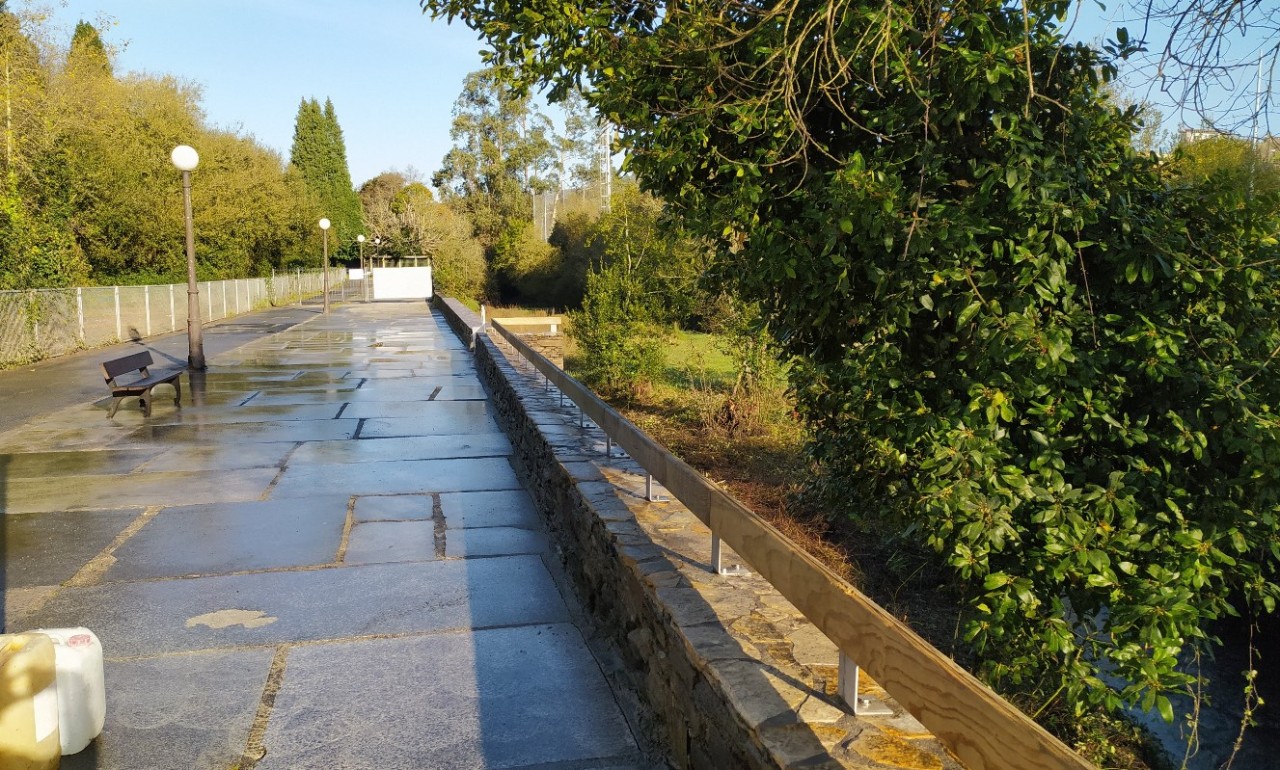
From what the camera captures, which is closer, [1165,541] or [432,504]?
[1165,541]

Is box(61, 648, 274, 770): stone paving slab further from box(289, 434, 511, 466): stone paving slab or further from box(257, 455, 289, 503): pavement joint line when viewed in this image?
box(289, 434, 511, 466): stone paving slab

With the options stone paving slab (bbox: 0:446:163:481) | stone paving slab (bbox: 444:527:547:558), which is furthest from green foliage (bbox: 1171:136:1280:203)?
stone paving slab (bbox: 0:446:163:481)

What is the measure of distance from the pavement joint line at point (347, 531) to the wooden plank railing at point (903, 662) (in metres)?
2.94

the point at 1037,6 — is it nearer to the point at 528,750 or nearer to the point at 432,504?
the point at 528,750

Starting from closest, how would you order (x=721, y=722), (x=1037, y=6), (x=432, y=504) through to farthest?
1. (x=721, y=722)
2. (x=1037, y=6)
3. (x=432, y=504)

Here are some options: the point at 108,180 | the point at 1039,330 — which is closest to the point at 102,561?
the point at 1039,330

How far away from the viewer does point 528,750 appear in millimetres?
3340

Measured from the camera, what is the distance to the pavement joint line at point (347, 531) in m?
5.49

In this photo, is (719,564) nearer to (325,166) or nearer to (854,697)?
(854,697)

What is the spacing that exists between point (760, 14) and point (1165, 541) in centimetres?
274

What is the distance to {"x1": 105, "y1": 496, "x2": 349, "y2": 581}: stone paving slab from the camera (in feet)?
17.3

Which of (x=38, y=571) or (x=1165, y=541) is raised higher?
(x=1165, y=541)

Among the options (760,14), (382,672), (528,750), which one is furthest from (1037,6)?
(382,672)

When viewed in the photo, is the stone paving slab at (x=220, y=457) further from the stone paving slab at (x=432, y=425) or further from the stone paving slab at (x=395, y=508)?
the stone paving slab at (x=395, y=508)
